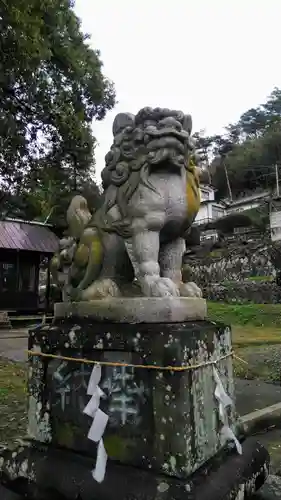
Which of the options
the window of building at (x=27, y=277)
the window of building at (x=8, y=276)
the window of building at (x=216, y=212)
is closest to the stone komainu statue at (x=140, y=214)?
the window of building at (x=8, y=276)

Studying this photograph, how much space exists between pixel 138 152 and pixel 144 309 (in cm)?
90

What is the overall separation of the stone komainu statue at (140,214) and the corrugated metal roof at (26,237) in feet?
40.0

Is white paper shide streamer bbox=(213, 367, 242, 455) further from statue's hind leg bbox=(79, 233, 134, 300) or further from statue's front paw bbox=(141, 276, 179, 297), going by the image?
statue's hind leg bbox=(79, 233, 134, 300)

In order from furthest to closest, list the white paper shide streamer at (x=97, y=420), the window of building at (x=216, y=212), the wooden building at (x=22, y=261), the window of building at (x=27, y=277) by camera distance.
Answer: the window of building at (x=216, y=212)
the window of building at (x=27, y=277)
the wooden building at (x=22, y=261)
the white paper shide streamer at (x=97, y=420)

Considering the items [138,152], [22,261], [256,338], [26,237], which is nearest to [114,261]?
[138,152]

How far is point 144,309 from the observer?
1899mm

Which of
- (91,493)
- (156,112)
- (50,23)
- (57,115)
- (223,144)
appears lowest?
(91,493)

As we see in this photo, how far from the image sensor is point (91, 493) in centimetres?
173

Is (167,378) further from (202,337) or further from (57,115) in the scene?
(57,115)

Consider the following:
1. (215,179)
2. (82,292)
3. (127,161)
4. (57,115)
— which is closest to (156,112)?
(127,161)

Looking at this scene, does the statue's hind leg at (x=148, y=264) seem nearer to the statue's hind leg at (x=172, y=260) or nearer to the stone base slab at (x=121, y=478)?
the statue's hind leg at (x=172, y=260)

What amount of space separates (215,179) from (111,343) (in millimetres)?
43964

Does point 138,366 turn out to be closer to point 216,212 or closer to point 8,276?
point 8,276

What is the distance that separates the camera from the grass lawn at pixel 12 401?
3.31m
